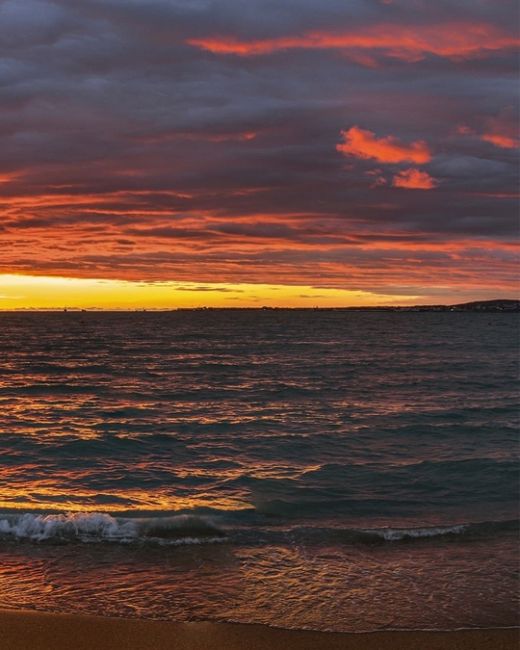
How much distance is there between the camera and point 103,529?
11.8 m

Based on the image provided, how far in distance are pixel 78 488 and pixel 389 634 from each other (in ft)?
32.9

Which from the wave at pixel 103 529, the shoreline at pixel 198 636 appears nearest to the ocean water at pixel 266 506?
the wave at pixel 103 529

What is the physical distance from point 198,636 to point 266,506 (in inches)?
281

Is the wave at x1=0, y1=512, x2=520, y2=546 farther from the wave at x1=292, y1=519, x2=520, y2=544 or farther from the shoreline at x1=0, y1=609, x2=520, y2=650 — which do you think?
the shoreline at x1=0, y1=609, x2=520, y2=650

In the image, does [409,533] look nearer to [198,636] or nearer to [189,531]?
[189,531]

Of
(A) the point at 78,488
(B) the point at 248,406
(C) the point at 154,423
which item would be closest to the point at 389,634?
(A) the point at 78,488

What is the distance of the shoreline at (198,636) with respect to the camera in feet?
23.5

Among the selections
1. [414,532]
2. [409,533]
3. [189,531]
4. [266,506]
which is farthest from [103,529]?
[414,532]

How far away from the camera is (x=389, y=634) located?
7535 millimetres

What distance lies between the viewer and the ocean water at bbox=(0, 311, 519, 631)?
868 centimetres

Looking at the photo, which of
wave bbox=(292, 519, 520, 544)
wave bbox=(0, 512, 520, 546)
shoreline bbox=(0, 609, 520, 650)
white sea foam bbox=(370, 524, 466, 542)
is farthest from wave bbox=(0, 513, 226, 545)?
shoreline bbox=(0, 609, 520, 650)

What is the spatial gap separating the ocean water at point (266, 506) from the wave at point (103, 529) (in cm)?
4

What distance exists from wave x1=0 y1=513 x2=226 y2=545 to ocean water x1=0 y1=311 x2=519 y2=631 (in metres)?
0.04

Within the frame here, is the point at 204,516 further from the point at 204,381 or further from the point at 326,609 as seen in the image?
the point at 204,381
